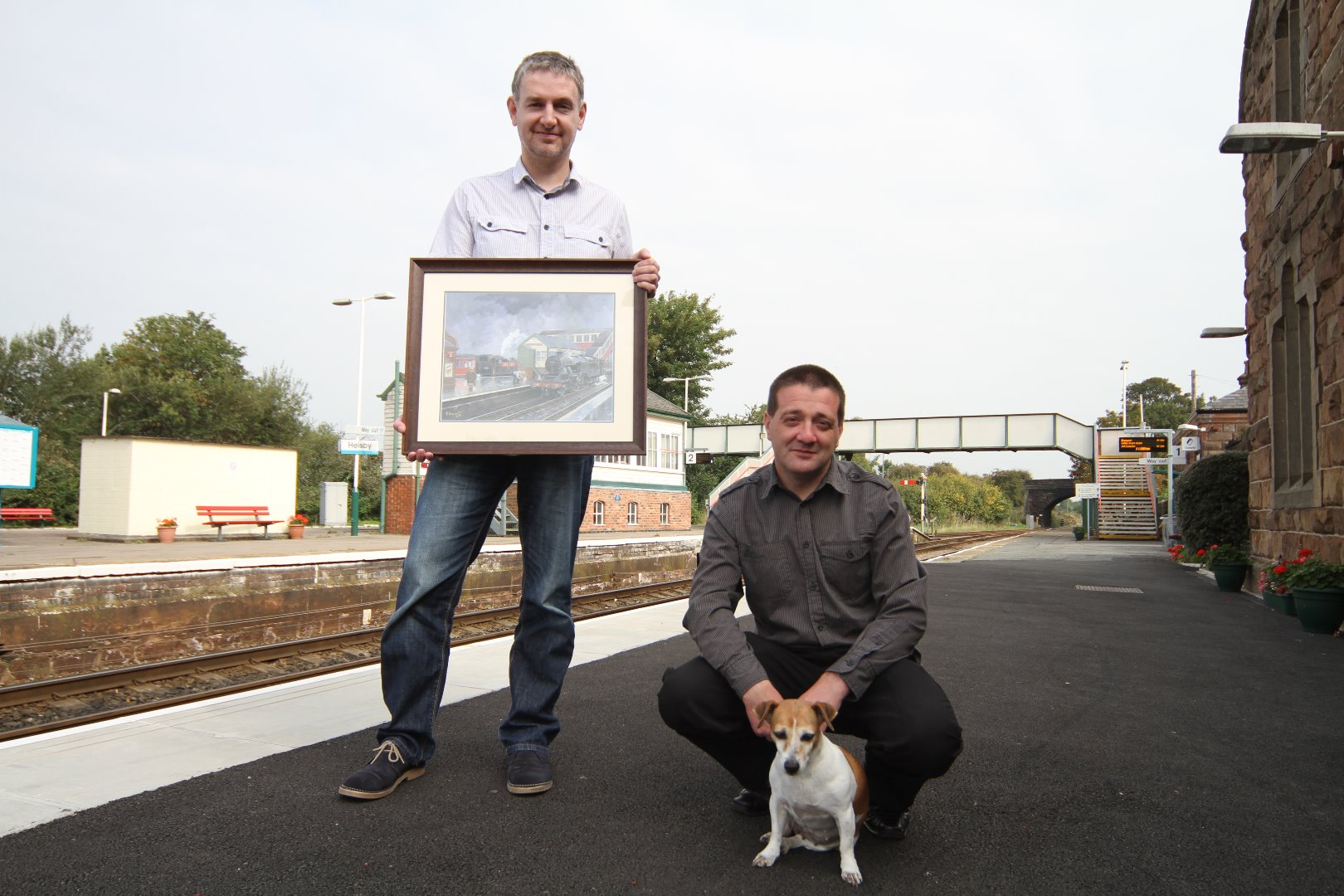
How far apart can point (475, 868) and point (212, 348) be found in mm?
63651

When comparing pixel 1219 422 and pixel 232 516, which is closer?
pixel 232 516

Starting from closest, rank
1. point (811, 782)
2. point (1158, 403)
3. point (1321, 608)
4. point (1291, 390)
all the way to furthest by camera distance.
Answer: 1. point (811, 782)
2. point (1321, 608)
3. point (1291, 390)
4. point (1158, 403)

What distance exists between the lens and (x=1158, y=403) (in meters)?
97.7

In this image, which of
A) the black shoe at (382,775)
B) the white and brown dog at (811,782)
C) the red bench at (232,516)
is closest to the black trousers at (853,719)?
the white and brown dog at (811,782)

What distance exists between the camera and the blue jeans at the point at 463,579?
3055 mm

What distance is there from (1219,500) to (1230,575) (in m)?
2.32

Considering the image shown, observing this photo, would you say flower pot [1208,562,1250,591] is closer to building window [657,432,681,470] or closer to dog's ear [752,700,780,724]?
dog's ear [752,700,780,724]

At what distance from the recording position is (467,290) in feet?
10.5

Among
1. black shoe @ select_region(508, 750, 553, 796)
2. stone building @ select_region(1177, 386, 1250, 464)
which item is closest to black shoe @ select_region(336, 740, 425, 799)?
black shoe @ select_region(508, 750, 553, 796)

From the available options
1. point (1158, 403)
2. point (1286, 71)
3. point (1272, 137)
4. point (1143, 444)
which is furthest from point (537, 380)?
point (1158, 403)

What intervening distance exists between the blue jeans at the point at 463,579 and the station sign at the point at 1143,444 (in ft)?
132

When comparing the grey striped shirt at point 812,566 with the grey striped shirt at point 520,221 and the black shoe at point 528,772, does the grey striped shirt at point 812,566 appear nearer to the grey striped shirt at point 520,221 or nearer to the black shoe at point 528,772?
the black shoe at point 528,772

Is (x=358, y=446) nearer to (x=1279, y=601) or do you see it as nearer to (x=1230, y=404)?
(x=1279, y=601)

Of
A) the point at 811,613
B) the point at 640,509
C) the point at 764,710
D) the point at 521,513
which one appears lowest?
the point at 640,509
